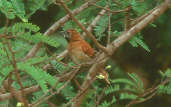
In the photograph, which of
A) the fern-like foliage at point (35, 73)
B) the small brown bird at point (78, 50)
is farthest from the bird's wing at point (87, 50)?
the fern-like foliage at point (35, 73)

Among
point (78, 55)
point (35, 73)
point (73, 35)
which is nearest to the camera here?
point (35, 73)

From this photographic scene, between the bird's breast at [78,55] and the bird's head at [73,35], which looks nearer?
the bird's breast at [78,55]

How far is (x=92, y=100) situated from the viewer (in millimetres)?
3602

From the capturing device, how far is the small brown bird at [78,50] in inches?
163

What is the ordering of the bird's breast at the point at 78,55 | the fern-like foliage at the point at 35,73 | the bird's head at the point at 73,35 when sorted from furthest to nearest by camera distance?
the bird's head at the point at 73,35
the bird's breast at the point at 78,55
the fern-like foliage at the point at 35,73

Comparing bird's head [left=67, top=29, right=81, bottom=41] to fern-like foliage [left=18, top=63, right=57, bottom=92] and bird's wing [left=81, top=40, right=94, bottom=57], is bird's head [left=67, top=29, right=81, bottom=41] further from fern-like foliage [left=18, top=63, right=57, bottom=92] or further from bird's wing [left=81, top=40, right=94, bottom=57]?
fern-like foliage [left=18, top=63, right=57, bottom=92]

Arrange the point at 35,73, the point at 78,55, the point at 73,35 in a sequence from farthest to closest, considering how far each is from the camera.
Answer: the point at 73,35
the point at 78,55
the point at 35,73

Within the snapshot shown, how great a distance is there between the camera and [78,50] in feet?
14.0

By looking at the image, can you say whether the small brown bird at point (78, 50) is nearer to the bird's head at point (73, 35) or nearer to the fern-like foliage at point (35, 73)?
the bird's head at point (73, 35)

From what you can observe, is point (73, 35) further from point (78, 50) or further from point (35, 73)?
point (35, 73)

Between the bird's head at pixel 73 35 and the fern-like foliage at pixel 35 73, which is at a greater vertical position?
the fern-like foliage at pixel 35 73

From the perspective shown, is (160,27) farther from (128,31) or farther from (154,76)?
(128,31)

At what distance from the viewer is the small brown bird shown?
4145 mm

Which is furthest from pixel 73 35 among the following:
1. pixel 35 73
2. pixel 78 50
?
pixel 35 73
